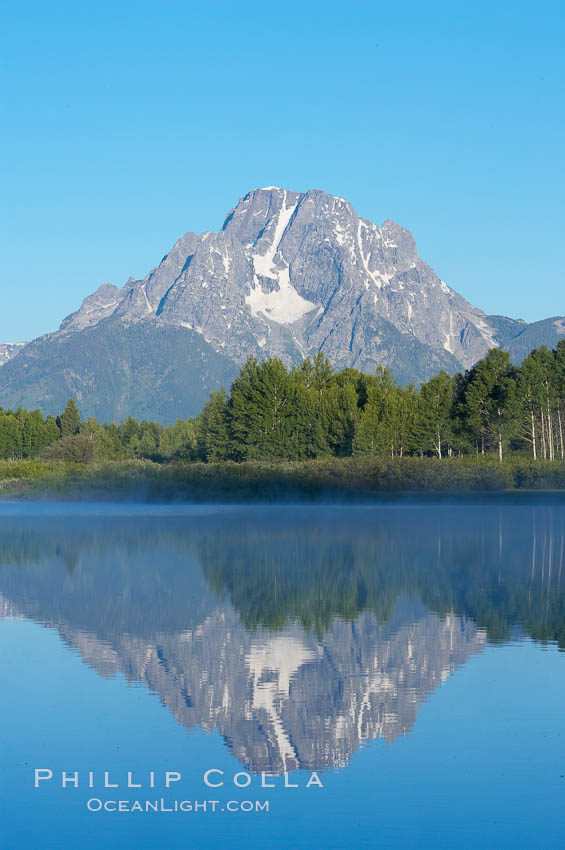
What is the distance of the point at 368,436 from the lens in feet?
311

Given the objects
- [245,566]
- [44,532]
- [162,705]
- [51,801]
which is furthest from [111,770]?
[44,532]

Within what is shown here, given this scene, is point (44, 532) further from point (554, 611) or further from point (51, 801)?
point (51, 801)

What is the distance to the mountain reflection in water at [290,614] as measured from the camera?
14.0 meters

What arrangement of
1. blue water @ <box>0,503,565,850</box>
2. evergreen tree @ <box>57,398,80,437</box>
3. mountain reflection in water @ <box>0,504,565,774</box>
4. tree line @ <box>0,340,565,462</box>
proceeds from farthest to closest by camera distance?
evergreen tree @ <box>57,398,80,437</box> < tree line @ <box>0,340,565,462</box> < mountain reflection in water @ <box>0,504,565,774</box> < blue water @ <box>0,503,565,850</box>

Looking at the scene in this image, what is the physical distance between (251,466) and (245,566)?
58.3 m

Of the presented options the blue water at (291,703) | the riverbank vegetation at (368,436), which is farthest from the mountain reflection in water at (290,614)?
the riverbank vegetation at (368,436)

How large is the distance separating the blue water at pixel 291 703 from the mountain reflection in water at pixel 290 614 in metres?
0.06

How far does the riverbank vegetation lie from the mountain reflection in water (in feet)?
129

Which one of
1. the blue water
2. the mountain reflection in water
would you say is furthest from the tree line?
the blue water

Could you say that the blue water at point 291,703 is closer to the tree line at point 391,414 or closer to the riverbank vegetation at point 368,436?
the riverbank vegetation at point 368,436

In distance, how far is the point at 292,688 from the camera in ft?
49.6

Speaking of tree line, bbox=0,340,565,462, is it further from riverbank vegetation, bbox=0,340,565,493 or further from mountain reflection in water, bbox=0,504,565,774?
mountain reflection in water, bbox=0,504,565,774

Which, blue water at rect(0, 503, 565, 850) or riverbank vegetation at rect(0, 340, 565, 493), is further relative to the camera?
riverbank vegetation at rect(0, 340, 565, 493)

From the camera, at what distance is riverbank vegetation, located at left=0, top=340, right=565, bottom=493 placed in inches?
3364
